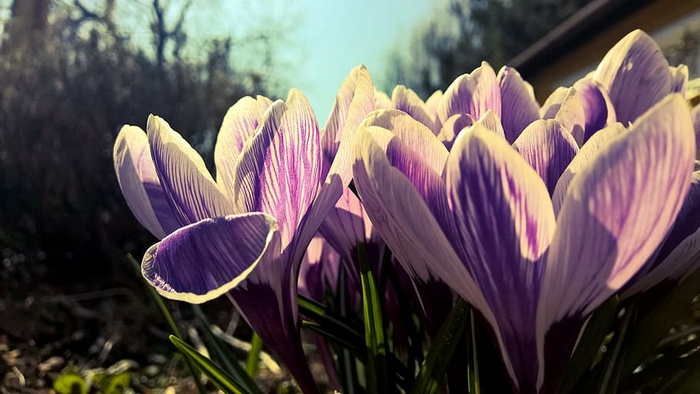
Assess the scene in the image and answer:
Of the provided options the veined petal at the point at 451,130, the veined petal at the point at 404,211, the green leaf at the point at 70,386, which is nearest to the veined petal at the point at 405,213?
the veined petal at the point at 404,211

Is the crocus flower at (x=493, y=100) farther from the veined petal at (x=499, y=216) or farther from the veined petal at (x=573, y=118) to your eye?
the veined petal at (x=499, y=216)

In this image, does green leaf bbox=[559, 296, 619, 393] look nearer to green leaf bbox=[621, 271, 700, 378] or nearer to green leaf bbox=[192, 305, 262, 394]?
green leaf bbox=[621, 271, 700, 378]

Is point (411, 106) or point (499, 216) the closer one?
point (499, 216)

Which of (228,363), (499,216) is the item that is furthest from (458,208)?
(228,363)

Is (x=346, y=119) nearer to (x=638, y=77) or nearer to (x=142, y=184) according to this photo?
(x=142, y=184)

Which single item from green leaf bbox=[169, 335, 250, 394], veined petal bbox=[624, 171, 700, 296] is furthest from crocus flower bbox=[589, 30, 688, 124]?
green leaf bbox=[169, 335, 250, 394]

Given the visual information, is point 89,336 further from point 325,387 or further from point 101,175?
point 101,175

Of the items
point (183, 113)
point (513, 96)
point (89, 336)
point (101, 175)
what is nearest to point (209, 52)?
point (183, 113)
